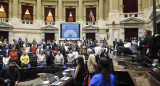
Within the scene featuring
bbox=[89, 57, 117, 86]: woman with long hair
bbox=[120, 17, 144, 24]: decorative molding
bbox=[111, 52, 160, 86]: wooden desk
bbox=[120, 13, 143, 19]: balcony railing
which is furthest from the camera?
bbox=[120, 13, 143, 19]: balcony railing

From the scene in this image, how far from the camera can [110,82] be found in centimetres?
280

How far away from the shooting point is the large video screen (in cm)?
2630

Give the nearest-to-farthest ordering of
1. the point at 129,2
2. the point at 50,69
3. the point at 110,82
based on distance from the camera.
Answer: the point at 110,82
the point at 50,69
the point at 129,2

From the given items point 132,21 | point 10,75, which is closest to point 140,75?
point 10,75

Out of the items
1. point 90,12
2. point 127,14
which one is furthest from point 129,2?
point 90,12

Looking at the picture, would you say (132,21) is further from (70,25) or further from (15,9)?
(15,9)

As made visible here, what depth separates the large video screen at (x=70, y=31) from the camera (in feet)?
86.3

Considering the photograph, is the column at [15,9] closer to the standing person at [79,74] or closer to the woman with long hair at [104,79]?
the standing person at [79,74]

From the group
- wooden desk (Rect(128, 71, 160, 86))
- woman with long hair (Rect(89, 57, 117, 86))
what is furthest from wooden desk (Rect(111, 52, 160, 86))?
woman with long hair (Rect(89, 57, 117, 86))

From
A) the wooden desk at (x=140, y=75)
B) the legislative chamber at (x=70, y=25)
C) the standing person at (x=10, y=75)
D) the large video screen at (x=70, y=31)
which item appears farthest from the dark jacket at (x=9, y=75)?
the large video screen at (x=70, y=31)

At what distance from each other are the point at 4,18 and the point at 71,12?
442 inches

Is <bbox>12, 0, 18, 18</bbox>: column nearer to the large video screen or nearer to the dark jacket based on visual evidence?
the large video screen

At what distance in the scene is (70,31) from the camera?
26250 mm

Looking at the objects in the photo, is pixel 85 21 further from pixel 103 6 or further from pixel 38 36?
pixel 38 36
